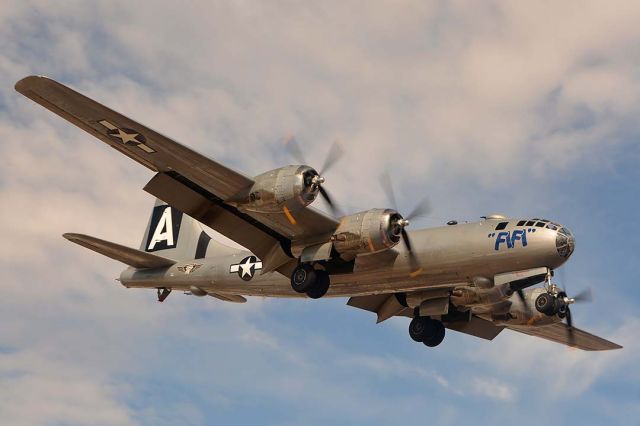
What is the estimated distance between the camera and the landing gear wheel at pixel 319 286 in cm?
2672

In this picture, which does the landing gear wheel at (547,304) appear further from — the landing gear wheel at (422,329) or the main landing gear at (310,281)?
the main landing gear at (310,281)

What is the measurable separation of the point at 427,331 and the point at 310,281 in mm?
6666

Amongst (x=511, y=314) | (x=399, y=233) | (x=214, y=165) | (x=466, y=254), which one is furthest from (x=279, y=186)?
(x=511, y=314)

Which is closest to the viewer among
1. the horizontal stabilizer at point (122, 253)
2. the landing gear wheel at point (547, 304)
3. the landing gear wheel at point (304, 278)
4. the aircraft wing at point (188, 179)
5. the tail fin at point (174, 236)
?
the aircraft wing at point (188, 179)

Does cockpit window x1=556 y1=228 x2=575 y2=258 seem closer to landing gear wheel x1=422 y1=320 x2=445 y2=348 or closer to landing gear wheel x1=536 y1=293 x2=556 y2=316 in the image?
landing gear wheel x1=536 y1=293 x2=556 y2=316

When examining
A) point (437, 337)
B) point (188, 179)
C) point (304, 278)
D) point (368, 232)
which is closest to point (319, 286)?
point (304, 278)

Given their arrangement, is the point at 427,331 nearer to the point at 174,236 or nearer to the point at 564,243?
the point at 564,243

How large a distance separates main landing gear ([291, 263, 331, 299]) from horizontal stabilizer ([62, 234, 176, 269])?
6967 millimetres

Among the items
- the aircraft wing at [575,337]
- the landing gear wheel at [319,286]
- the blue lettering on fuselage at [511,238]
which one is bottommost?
the landing gear wheel at [319,286]

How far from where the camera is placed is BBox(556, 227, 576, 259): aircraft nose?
25203 mm

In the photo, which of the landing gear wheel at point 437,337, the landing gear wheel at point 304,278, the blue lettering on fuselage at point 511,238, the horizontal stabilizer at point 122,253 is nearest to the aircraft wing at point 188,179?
the landing gear wheel at point 304,278

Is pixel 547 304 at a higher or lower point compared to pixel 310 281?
higher

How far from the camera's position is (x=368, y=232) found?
25656 mm

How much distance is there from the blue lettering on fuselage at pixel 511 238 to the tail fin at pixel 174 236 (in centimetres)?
1174
